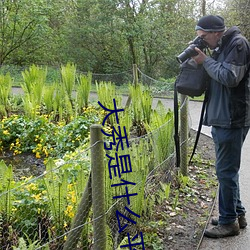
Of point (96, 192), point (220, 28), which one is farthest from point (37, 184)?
point (220, 28)

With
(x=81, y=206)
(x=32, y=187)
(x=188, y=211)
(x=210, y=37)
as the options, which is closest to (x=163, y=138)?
(x=188, y=211)

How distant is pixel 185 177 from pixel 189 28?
13401 mm

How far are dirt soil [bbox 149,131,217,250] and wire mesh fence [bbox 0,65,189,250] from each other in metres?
0.24

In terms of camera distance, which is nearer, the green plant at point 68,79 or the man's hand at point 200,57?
the man's hand at point 200,57

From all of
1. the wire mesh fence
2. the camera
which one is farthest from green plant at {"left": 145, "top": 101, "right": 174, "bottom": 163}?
the camera

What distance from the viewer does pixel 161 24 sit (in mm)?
16047

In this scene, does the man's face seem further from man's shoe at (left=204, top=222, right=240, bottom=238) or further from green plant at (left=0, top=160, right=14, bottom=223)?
green plant at (left=0, top=160, right=14, bottom=223)

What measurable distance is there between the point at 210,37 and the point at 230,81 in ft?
1.53

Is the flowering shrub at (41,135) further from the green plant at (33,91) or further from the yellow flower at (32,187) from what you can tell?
the yellow flower at (32,187)

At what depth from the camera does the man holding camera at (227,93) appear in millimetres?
2891

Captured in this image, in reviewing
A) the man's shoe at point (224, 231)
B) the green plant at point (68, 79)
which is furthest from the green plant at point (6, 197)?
the green plant at point (68, 79)

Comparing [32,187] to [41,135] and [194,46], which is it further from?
[41,135]

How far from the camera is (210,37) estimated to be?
309cm

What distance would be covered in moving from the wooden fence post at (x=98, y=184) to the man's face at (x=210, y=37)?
51.5 inches
